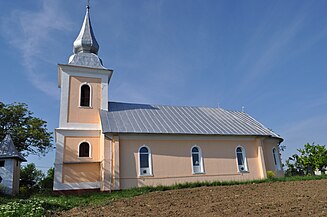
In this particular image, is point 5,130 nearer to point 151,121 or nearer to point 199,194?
point 151,121

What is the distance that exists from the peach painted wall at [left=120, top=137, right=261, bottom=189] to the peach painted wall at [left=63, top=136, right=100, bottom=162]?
7.39 feet

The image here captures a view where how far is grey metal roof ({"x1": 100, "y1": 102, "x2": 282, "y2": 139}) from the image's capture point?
19.6m

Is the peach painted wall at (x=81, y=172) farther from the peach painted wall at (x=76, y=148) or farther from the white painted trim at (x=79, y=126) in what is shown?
the white painted trim at (x=79, y=126)

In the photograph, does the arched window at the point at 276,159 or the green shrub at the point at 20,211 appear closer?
the green shrub at the point at 20,211

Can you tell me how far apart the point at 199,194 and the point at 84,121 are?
10403mm

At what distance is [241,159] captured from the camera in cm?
2183

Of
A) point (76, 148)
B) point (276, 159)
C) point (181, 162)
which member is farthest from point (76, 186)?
point (276, 159)

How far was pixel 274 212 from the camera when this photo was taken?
8812 mm

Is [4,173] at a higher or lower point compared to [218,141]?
lower

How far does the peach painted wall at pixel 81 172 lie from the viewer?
18.3 m

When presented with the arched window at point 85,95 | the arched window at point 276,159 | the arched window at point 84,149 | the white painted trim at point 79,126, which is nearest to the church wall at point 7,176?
the white painted trim at point 79,126

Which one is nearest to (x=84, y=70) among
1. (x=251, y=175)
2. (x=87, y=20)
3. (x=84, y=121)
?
(x=84, y=121)

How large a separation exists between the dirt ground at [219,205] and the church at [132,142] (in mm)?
5285

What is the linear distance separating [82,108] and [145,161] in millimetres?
6029
